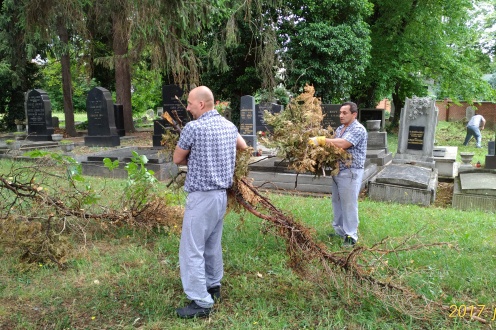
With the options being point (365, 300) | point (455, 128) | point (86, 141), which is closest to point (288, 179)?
point (365, 300)

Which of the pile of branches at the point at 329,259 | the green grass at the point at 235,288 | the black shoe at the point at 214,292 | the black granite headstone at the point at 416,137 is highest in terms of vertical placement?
the black granite headstone at the point at 416,137

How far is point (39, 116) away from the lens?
53.5ft

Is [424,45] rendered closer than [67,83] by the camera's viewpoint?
No

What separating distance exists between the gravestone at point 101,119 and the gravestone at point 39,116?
6.43ft

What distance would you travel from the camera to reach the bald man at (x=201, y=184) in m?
3.27

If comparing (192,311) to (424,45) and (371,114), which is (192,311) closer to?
(371,114)

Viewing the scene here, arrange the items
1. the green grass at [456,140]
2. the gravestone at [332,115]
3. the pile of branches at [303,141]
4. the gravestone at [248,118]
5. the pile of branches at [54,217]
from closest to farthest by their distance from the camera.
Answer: the pile of branches at [54,217] → the pile of branches at [303,141] → the gravestone at [332,115] → the gravestone at [248,118] → the green grass at [456,140]

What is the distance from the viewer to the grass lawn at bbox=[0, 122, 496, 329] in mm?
3332

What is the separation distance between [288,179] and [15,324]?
655cm

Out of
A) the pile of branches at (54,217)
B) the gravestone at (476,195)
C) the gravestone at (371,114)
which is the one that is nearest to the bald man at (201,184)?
the pile of branches at (54,217)

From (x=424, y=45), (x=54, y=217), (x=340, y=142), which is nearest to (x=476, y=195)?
(x=340, y=142)

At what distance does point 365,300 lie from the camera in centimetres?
360

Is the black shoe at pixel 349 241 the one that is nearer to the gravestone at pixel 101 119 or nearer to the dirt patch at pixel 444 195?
the dirt patch at pixel 444 195

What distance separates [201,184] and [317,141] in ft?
6.39
